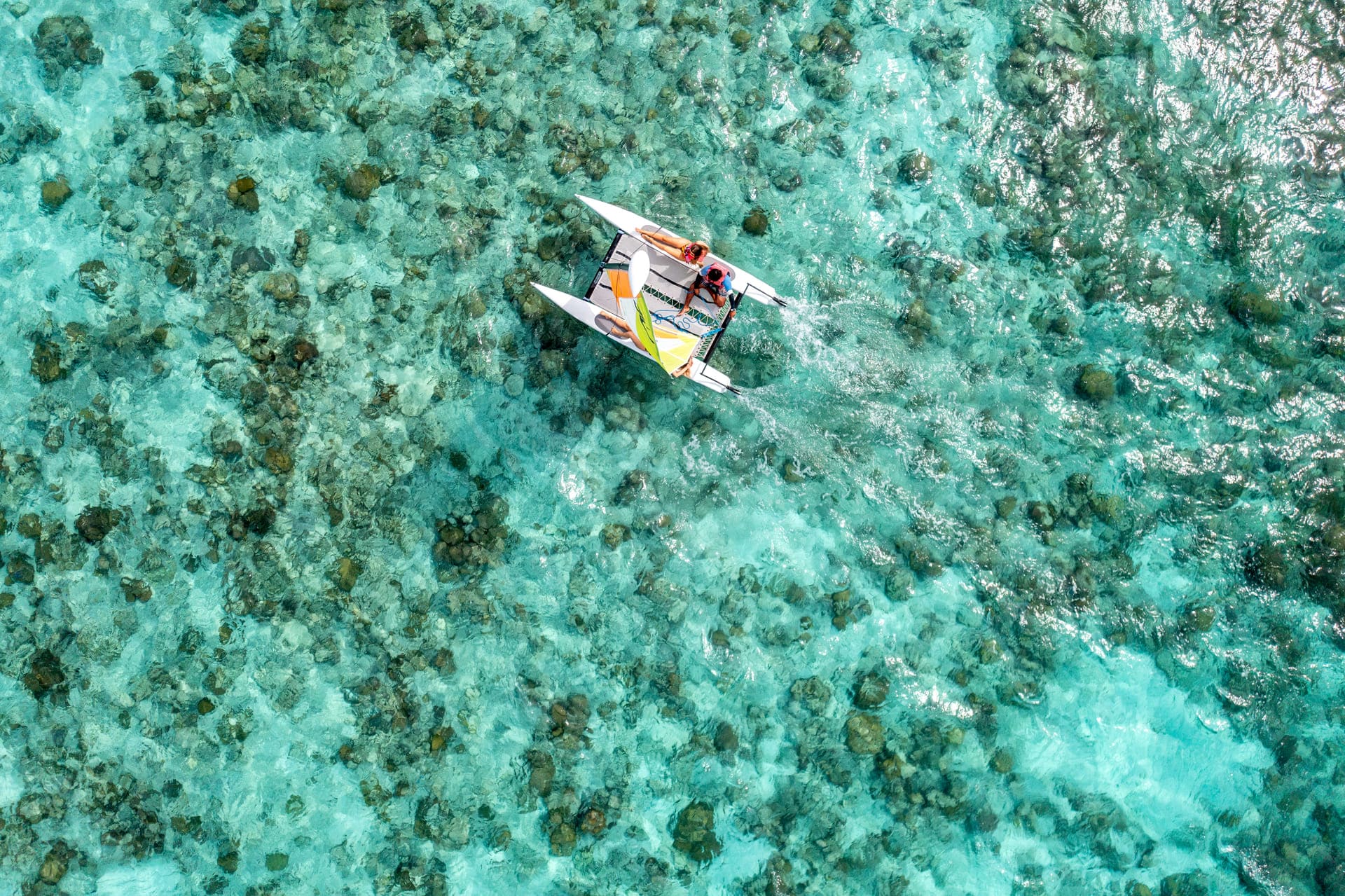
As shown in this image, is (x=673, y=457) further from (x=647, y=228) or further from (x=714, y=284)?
(x=647, y=228)

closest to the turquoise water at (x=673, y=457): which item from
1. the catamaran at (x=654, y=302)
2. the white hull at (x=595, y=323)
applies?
the white hull at (x=595, y=323)

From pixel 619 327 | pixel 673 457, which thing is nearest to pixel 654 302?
pixel 619 327

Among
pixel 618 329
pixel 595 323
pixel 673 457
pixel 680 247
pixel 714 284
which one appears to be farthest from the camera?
pixel 673 457

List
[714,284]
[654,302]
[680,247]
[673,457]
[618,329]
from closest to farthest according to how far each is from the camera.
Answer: [714,284] < [654,302] < [680,247] < [618,329] < [673,457]

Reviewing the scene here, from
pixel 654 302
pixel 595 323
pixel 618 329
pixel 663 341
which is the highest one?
pixel 654 302

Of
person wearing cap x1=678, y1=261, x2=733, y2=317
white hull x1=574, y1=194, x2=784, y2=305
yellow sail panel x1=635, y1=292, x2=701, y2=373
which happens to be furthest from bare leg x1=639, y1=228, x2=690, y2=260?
yellow sail panel x1=635, y1=292, x2=701, y2=373

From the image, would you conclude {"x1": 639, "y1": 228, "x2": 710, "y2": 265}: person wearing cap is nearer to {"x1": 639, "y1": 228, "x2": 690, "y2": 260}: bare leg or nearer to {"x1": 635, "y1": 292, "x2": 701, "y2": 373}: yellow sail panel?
{"x1": 639, "y1": 228, "x2": 690, "y2": 260}: bare leg

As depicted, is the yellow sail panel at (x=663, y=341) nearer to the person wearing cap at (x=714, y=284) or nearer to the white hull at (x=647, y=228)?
the person wearing cap at (x=714, y=284)
